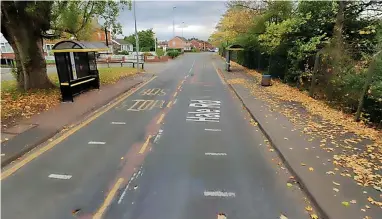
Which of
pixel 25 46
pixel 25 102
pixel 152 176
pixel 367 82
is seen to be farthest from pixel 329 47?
pixel 25 46

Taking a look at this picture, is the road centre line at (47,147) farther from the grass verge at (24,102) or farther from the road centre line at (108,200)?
the road centre line at (108,200)

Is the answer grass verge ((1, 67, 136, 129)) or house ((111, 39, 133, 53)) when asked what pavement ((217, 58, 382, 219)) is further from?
house ((111, 39, 133, 53))

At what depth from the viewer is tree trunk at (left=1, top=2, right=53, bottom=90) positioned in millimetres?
11877

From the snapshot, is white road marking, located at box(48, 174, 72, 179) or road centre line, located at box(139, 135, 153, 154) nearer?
white road marking, located at box(48, 174, 72, 179)

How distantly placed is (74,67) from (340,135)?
1178 cm

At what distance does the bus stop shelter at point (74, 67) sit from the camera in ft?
37.8

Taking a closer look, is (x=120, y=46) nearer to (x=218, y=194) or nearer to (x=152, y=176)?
(x=152, y=176)

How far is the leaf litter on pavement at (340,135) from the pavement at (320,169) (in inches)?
1.3

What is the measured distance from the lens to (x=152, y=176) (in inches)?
203

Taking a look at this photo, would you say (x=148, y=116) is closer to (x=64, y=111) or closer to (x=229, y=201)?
(x=64, y=111)

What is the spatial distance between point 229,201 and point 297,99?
31.5 feet

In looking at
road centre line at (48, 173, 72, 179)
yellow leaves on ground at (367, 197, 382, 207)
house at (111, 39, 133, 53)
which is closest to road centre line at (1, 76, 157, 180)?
road centre line at (48, 173, 72, 179)

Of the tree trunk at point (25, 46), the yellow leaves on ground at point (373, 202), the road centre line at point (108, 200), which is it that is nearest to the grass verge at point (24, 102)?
the tree trunk at point (25, 46)

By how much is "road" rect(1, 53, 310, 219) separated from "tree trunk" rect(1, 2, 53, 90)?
6.83 meters
